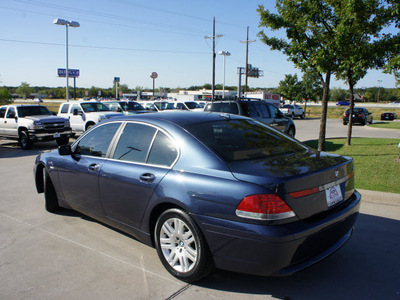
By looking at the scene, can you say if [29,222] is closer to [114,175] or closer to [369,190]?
[114,175]

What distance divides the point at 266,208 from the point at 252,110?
30.6 feet

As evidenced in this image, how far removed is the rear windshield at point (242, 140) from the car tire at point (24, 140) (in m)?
12.2

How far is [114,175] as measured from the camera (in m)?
3.94

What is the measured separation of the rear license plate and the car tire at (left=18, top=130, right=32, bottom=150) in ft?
43.7

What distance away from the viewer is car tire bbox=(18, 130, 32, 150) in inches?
545

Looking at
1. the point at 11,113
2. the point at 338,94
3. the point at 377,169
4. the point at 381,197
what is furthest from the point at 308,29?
the point at 338,94

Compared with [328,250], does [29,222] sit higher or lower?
lower

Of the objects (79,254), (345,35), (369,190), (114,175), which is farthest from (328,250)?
(345,35)

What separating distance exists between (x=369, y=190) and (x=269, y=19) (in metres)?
5.96

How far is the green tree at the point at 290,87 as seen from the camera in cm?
5034

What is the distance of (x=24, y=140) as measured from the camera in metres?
14.0

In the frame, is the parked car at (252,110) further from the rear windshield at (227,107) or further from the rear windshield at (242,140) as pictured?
the rear windshield at (242,140)

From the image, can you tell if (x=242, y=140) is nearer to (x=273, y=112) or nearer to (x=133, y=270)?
(x=133, y=270)

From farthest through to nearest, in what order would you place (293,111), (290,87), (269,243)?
(290,87)
(293,111)
(269,243)
